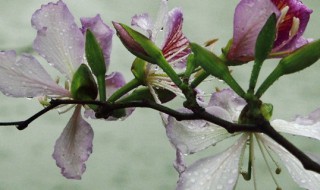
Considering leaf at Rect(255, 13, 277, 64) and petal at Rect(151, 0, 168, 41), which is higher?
leaf at Rect(255, 13, 277, 64)

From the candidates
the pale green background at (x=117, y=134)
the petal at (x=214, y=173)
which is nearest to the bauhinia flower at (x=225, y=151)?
the petal at (x=214, y=173)

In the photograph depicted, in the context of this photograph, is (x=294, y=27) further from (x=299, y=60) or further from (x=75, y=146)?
(x=75, y=146)

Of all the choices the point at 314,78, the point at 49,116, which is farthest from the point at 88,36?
the point at 314,78

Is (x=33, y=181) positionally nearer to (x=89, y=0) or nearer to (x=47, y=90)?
(x=89, y=0)

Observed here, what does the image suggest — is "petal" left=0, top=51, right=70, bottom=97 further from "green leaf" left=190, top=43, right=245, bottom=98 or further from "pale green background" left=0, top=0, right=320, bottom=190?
"pale green background" left=0, top=0, right=320, bottom=190

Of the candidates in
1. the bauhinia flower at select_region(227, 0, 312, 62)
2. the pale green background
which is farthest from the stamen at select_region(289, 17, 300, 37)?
the pale green background

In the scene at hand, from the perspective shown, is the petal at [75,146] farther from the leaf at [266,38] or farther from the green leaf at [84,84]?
the leaf at [266,38]

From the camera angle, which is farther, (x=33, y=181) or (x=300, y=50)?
(x=33, y=181)
